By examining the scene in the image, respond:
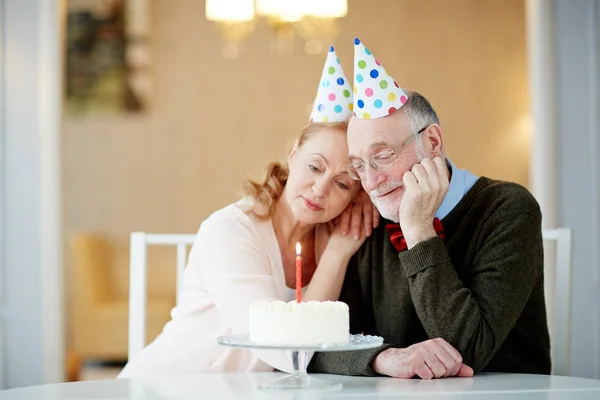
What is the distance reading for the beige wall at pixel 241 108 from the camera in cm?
675

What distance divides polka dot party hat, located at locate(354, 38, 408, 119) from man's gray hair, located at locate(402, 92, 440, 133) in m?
0.02

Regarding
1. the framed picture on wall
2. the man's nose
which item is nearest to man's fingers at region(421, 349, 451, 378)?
the man's nose

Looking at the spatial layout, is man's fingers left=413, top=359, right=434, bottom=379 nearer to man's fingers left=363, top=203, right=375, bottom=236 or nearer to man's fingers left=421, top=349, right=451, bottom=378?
man's fingers left=421, top=349, right=451, bottom=378

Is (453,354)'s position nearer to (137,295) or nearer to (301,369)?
(301,369)

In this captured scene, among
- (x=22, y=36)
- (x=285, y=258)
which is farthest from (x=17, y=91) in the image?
(x=285, y=258)

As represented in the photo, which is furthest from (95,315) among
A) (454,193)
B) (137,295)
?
(454,193)

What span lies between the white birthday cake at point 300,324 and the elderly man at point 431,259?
26cm

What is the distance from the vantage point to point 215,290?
1.75m

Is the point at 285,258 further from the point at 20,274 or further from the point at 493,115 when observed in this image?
the point at 493,115

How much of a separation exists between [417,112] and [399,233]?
0.82ft

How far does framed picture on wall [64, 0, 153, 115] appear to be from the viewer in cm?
671

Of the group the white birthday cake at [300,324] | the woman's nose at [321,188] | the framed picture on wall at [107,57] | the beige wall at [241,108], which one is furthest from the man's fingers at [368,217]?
the framed picture on wall at [107,57]

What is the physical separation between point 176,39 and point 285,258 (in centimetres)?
510

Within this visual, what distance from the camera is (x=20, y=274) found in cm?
330
